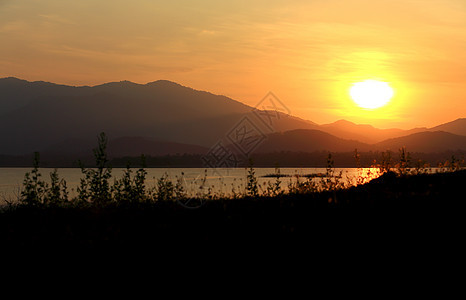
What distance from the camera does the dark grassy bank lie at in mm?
10125

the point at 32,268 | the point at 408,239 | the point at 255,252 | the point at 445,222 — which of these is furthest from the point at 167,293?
the point at 445,222

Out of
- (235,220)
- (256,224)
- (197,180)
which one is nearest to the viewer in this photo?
(256,224)

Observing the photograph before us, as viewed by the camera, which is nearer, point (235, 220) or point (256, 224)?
point (256, 224)

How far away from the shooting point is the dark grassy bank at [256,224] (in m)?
10.1

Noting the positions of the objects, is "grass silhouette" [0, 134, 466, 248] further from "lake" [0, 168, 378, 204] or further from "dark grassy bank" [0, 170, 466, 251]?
"lake" [0, 168, 378, 204]

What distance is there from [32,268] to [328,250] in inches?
223

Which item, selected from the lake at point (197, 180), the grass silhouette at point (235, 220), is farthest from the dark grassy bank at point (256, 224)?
the lake at point (197, 180)

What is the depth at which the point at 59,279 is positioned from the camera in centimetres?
903

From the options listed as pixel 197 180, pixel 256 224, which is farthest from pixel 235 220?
pixel 197 180

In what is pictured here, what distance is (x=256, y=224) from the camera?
11.2m

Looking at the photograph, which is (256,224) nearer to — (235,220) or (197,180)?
(235,220)

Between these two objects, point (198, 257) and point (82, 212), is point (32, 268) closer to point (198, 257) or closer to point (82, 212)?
point (198, 257)

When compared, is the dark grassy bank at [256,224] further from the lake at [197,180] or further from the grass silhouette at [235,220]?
the lake at [197,180]

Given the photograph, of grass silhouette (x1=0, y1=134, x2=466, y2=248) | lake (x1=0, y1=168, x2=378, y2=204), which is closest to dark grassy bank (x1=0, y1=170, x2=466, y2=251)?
grass silhouette (x1=0, y1=134, x2=466, y2=248)
